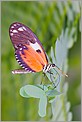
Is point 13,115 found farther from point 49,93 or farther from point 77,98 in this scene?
point 49,93

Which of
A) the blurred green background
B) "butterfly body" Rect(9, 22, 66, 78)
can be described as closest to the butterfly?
"butterfly body" Rect(9, 22, 66, 78)

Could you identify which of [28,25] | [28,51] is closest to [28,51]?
[28,51]

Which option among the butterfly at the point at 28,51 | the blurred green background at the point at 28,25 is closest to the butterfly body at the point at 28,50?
the butterfly at the point at 28,51

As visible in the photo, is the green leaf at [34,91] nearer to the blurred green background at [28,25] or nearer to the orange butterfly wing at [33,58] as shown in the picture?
the orange butterfly wing at [33,58]

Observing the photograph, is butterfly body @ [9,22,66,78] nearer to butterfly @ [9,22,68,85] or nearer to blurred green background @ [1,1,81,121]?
butterfly @ [9,22,68,85]

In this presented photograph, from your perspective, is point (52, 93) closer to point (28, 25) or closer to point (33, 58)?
point (33, 58)
